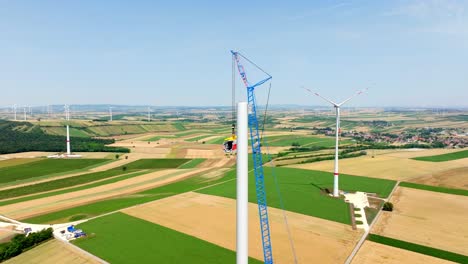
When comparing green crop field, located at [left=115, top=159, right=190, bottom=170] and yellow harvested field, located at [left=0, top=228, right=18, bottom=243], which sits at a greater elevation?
green crop field, located at [left=115, top=159, right=190, bottom=170]

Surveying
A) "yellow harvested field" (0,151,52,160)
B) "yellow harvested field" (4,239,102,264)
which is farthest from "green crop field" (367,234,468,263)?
"yellow harvested field" (0,151,52,160)

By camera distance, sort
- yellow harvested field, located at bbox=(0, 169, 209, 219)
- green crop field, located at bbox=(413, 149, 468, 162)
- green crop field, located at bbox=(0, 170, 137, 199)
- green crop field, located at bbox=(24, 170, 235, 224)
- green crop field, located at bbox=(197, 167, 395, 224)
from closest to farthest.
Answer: green crop field, located at bbox=(24, 170, 235, 224)
green crop field, located at bbox=(197, 167, 395, 224)
yellow harvested field, located at bbox=(0, 169, 209, 219)
green crop field, located at bbox=(0, 170, 137, 199)
green crop field, located at bbox=(413, 149, 468, 162)

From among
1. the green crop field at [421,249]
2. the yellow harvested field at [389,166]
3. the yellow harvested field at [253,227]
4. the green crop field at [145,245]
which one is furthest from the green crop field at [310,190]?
the green crop field at [145,245]

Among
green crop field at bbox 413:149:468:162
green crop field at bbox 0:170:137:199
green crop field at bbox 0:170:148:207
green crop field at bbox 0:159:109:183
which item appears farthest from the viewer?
green crop field at bbox 413:149:468:162

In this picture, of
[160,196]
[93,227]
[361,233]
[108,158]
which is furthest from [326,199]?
[108,158]

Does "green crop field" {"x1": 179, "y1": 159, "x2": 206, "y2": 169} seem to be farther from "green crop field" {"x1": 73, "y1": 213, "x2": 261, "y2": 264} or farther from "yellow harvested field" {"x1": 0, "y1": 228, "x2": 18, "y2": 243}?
"yellow harvested field" {"x1": 0, "y1": 228, "x2": 18, "y2": 243}

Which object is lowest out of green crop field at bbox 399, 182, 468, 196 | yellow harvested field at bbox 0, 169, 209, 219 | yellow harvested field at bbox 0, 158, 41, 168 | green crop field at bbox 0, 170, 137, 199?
yellow harvested field at bbox 0, 169, 209, 219
